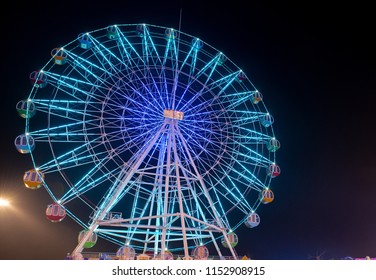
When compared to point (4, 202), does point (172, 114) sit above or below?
above

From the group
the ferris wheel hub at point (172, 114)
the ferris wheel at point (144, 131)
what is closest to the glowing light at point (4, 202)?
the ferris wheel at point (144, 131)

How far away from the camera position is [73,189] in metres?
13.2

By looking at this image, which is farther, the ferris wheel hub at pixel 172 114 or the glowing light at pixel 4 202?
the glowing light at pixel 4 202

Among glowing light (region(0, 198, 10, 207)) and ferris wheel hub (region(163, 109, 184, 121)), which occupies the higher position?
ferris wheel hub (region(163, 109, 184, 121))

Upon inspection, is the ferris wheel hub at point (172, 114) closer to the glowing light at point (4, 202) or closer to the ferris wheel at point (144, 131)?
the ferris wheel at point (144, 131)

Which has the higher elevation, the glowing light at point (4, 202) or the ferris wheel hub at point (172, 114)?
the ferris wheel hub at point (172, 114)

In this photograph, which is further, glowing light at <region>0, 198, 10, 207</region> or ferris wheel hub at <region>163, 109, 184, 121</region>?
glowing light at <region>0, 198, 10, 207</region>

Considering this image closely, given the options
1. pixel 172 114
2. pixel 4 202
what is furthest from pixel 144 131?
pixel 4 202

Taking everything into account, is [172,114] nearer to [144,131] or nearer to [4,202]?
[144,131]

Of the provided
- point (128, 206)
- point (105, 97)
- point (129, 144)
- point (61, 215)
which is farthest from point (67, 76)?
point (128, 206)

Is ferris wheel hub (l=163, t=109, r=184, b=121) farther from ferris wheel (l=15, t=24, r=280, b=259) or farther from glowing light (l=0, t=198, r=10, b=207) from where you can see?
glowing light (l=0, t=198, r=10, b=207)

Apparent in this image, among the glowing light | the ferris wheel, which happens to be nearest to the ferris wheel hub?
the ferris wheel

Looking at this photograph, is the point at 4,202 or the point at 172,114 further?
the point at 4,202
